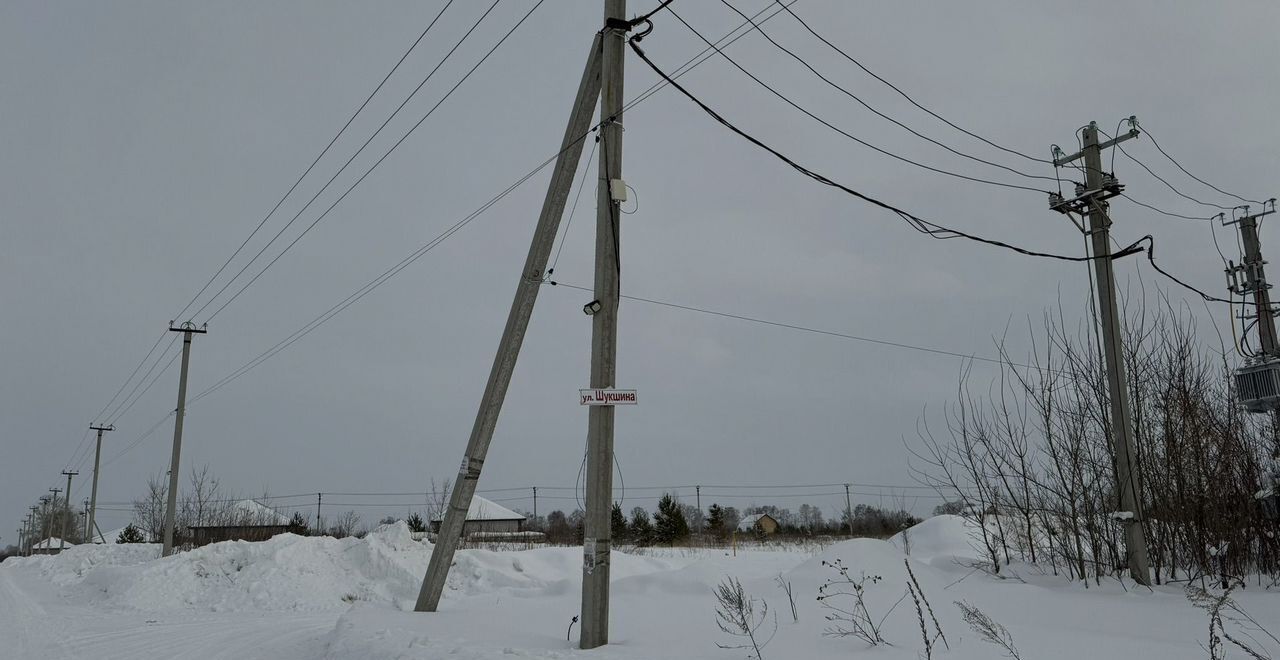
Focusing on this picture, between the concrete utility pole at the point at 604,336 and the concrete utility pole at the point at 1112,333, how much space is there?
686cm

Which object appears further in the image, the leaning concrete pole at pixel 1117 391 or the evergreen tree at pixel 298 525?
the evergreen tree at pixel 298 525

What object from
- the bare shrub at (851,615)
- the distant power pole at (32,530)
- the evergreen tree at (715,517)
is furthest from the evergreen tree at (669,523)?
the distant power pole at (32,530)

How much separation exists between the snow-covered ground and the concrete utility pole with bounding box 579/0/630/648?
0.52m

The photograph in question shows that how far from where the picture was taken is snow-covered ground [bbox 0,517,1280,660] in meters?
6.99

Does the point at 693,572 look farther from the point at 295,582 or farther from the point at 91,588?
the point at 91,588

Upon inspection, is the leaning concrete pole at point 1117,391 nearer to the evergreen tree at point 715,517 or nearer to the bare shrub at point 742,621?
the bare shrub at point 742,621

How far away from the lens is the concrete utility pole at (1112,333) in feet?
33.8

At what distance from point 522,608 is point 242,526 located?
42.2 meters

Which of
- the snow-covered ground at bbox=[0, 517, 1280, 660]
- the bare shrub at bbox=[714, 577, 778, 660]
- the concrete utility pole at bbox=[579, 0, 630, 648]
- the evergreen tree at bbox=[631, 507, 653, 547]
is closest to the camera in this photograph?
the bare shrub at bbox=[714, 577, 778, 660]

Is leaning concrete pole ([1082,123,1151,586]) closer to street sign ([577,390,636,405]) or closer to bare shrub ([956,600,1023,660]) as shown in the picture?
bare shrub ([956,600,1023,660])

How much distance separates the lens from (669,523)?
3722 centimetres

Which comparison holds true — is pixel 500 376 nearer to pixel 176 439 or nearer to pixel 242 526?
pixel 176 439

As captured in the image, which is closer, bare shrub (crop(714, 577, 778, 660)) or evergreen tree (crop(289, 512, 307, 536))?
bare shrub (crop(714, 577, 778, 660))

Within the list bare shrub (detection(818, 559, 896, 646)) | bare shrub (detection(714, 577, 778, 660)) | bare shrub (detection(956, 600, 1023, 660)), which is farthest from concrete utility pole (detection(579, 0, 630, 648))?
bare shrub (detection(956, 600, 1023, 660))
